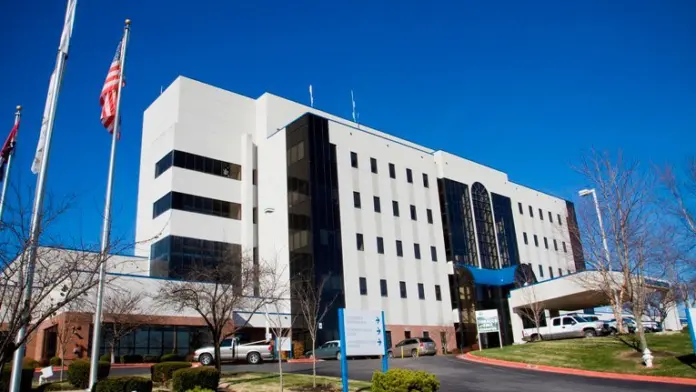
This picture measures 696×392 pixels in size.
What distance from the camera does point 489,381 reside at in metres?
22.0

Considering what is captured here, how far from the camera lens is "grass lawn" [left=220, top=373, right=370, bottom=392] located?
20078mm

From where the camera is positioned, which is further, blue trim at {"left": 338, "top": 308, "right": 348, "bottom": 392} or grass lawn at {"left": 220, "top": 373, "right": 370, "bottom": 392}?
grass lawn at {"left": 220, "top": 373, "right": 370, "bottom": 392}

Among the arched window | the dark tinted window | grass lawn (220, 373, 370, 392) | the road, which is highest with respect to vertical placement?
the dark tinted window

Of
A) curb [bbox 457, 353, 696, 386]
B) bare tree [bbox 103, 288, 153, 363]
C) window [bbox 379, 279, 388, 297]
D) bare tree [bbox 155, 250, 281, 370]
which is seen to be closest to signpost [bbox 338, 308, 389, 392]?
curb [bbox 457, 353, 696, 386]

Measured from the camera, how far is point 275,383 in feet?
71.2

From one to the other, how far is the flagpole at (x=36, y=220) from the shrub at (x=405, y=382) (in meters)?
8.95

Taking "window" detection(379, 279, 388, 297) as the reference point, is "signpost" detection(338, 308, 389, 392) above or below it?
below

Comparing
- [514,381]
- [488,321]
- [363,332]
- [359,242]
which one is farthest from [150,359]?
[514,381]

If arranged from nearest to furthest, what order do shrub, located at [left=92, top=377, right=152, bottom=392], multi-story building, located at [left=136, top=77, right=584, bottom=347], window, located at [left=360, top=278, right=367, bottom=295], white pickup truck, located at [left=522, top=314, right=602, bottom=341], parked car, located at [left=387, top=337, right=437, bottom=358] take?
shrub, located at [left=92, top=377, right=152, bottom=392] → white pickup truck, located at [left=522, top=314, right=602, bottom=341] → parked car, located at [left=387, top=337, right=437, bottom=358] → multi-story building, located at [left=136, top=77, right=584, bottom=347] → window, located at [left=360, top=278, right=367, bottom=295]

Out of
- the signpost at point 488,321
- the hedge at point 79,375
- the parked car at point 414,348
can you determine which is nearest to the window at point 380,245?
the parked car at point 414,348

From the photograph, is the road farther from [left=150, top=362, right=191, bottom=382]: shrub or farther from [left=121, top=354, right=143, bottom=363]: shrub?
[left=121, top=354, right=143, bottom=363]: shrub

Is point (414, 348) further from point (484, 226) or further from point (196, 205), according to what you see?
point (484, 226)

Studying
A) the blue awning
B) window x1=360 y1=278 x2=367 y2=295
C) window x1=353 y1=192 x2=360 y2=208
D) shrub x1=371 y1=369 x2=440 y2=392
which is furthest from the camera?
the blue awning

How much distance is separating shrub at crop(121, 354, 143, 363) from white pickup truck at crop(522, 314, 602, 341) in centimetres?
2754
